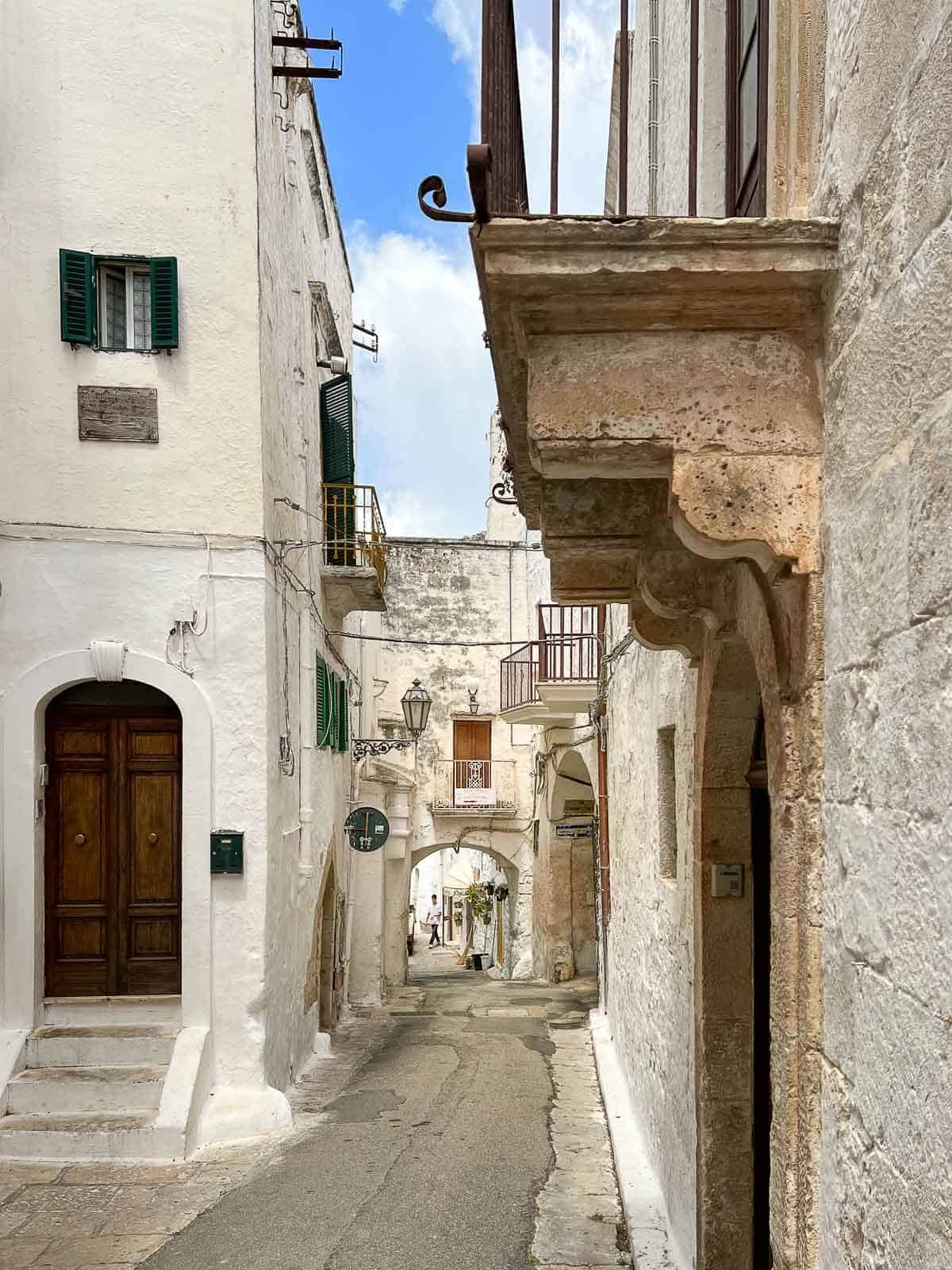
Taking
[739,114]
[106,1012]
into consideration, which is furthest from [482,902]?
[739,114]

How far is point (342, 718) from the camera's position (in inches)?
577

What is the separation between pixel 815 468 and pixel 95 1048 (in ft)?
24.8

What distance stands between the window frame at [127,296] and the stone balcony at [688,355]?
675 centimetres

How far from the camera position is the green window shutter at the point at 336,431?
13195 mm

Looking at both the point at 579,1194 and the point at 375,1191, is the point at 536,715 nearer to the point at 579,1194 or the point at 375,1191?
the point at 579,1194

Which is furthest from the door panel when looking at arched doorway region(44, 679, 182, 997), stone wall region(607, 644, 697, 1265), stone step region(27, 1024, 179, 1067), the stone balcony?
the stone balcony

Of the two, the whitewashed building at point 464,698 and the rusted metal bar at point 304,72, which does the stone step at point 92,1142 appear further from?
the whitewashed building at point 464,698

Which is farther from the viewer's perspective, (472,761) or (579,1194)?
(472,761)

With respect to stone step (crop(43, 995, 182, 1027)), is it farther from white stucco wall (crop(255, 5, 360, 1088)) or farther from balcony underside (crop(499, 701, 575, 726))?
balcony underside (crop(499, 701, 575, 726))

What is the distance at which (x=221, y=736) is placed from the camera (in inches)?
340

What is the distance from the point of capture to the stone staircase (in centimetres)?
757

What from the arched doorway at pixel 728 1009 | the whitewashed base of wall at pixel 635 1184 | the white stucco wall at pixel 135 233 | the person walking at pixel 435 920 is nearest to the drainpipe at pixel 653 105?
the arched doorway at pixel 728 1009

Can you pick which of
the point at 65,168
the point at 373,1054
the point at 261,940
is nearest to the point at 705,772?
the point at 261,940

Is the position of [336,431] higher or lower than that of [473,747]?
higher
